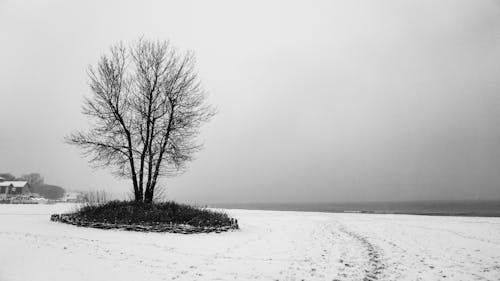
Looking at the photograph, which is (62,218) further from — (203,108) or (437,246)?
(437,246)

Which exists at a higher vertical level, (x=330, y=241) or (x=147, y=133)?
(x=147, y=133)

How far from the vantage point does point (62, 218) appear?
19.8 metres

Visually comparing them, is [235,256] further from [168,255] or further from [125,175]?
[125,175]

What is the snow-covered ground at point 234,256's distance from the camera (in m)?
9.15

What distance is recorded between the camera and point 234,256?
38.4 feet

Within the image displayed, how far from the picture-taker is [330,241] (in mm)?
15789

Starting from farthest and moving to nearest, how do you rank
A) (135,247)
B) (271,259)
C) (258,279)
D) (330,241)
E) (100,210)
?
1. (100,210)
2. (330,241)
3. (135,247)
4. (271,259)
5. (258,279)

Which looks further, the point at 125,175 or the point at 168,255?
the point at 125,175

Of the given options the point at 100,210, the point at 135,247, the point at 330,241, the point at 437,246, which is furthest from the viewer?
the point at 100,210

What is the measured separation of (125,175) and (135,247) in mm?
12450

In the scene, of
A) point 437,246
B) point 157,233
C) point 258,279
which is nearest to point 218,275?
point 258,279

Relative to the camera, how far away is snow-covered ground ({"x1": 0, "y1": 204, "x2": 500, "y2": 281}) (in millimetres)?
9148

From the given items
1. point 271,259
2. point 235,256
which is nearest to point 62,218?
point 235,256

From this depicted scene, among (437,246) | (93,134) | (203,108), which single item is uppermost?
(203,108)
